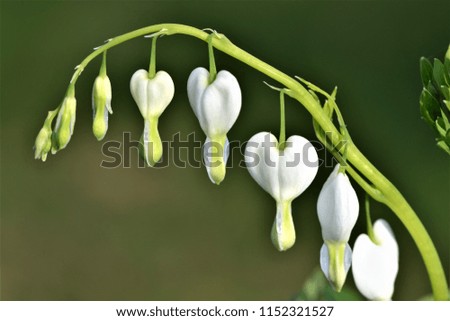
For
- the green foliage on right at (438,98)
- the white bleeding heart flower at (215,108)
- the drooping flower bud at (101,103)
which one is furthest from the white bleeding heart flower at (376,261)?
the drooping flower bud at (101,103)

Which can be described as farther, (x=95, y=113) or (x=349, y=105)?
(x=349, y=105)

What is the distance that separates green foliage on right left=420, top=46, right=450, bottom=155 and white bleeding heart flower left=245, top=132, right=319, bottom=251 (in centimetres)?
21

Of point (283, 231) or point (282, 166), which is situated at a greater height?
point (282, 166)

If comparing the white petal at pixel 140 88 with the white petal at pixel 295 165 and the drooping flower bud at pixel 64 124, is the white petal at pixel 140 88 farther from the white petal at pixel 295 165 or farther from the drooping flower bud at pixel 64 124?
the white petal at pixel 295 165

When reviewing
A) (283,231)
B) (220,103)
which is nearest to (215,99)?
(220,103)

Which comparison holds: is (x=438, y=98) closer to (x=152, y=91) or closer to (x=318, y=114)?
(x=318, y=114)

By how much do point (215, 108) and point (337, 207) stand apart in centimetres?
27

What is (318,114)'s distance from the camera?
49.1 inches

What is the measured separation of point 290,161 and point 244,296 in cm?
162

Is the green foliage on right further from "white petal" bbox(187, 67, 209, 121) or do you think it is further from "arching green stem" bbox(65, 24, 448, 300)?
"white petal" bbox(187, 67, 209, 121)

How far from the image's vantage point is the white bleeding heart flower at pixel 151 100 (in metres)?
1.32
